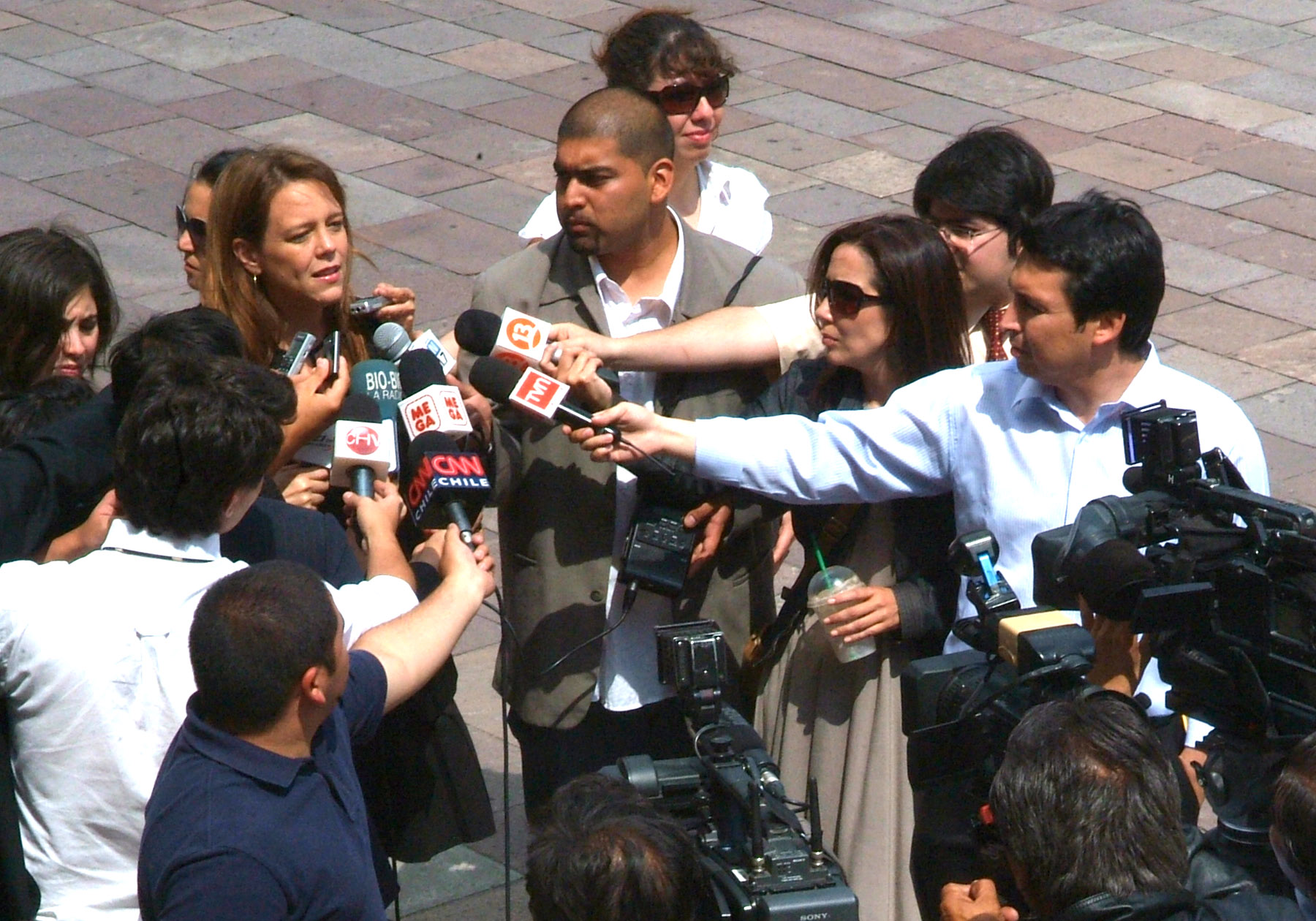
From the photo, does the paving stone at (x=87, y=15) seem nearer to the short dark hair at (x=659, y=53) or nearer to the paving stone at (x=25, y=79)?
the paving stone at (x=25, y=79)

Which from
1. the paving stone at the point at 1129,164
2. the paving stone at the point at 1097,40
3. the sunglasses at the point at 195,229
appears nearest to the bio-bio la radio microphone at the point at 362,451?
the sunglasses at the point at 195,229

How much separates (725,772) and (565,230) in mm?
1604

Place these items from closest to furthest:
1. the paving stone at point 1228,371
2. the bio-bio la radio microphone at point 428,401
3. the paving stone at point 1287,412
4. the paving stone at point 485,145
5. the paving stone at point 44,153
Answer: the bio-bio la radio microphone at point 428,401
the paving stone at point 1287,412
the paving stone at point 1228,371
the paving stone at point 44,153
the paving stone at point 485,145

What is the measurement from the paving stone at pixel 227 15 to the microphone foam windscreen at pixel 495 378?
8.78 meters

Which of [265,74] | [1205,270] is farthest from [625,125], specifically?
[265,74]

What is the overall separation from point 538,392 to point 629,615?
709 mm

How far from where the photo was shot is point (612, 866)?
8.45 feet

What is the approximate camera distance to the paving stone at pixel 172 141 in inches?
381

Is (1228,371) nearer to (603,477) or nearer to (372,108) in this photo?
(603,477)

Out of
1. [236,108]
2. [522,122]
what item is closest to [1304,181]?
[522,122]

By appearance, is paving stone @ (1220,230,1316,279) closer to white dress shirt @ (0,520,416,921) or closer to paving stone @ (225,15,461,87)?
paving stone @ (225,15,461,87)

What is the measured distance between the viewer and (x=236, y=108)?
1033cm

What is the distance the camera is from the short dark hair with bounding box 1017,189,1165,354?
335 cm

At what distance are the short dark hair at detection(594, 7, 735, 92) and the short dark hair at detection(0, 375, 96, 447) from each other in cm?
202
